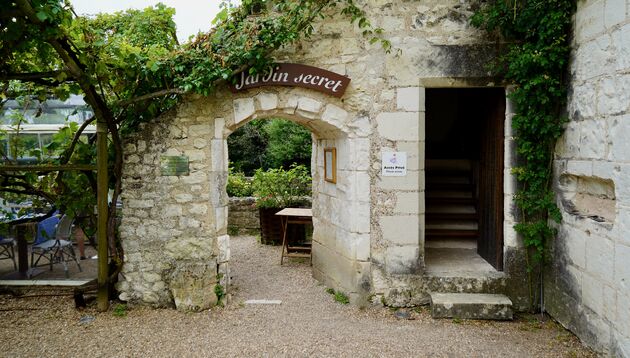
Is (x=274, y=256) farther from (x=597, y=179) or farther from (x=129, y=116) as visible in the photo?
(x=597, y=179)

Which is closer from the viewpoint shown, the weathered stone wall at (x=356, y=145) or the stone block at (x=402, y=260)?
the weathered stone wall at (x=356, y=145)

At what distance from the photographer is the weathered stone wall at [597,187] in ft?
11.0

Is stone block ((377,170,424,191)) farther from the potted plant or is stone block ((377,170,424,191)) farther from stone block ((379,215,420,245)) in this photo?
the potted plant

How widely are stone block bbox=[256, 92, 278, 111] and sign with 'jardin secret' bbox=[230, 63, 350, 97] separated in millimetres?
136

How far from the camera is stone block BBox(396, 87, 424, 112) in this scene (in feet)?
15.4

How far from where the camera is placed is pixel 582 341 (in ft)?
12.9

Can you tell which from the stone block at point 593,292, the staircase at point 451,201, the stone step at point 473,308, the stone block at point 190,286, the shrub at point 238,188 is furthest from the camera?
the shrub at point 238,188

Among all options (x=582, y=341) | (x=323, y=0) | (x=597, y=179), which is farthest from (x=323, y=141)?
(x=582, y=341)

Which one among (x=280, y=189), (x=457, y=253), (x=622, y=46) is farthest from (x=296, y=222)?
(x=622, y=46)

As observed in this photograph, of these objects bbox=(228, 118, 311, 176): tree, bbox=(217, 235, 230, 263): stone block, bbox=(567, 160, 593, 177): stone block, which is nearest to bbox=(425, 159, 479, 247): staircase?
bbox=(567, 160, 593, 177): stone block

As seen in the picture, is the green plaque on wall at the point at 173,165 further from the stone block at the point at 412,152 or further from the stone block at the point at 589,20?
the stone block at the point at 589,20

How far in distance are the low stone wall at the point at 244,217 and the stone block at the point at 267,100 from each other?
472 cm

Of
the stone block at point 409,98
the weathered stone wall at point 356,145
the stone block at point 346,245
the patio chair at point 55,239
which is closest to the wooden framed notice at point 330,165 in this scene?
the weathered stone wall at point 356,145

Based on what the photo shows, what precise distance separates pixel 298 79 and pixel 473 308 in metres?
3.01
